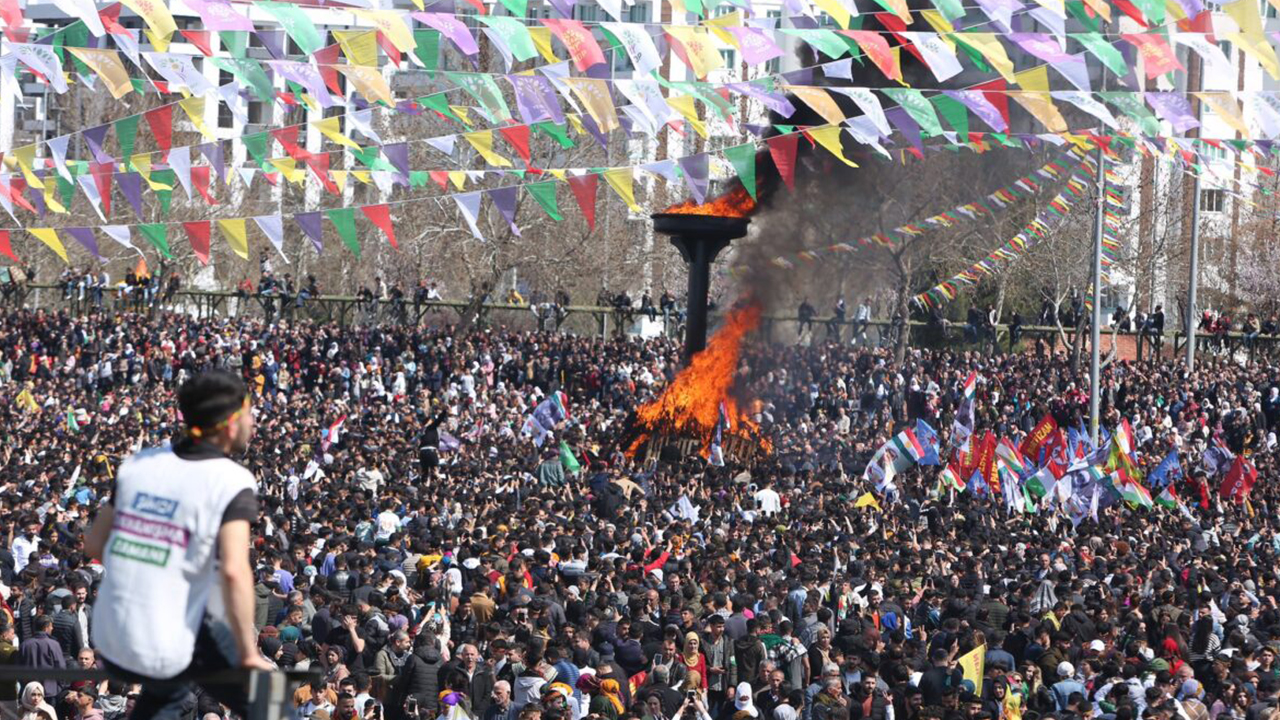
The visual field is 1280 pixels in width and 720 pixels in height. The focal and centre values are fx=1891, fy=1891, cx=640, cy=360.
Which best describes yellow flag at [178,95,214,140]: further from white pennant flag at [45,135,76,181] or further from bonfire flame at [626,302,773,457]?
bonfire flame at [626,302,773,457]

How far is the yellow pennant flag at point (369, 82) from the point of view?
16625mm

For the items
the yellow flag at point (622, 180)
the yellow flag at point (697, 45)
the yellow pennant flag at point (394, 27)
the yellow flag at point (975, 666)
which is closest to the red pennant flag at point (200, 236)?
the yellow pennant flag at point (394, 27)

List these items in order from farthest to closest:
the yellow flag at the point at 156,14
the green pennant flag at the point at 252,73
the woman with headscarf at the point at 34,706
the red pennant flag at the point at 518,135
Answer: the red pennant flag at the point at 518,135
the green pennant flag at the point at 252,73
the yellow flag at the point at 156,14
the woman with headscarf at the point at 34,706

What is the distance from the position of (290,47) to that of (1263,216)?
30.9m

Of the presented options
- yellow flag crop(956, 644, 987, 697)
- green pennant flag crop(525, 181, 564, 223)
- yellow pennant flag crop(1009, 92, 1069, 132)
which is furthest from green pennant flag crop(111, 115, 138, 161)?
yellow flag crop(956, 644, 987, 697)

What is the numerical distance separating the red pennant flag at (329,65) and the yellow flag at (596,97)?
2148 mm

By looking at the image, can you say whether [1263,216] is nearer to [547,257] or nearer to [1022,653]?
[547,257]

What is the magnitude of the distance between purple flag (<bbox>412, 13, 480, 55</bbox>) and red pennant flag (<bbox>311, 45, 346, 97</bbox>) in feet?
4.64

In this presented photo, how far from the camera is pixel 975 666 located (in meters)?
11.8

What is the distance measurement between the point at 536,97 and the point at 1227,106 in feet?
22.8

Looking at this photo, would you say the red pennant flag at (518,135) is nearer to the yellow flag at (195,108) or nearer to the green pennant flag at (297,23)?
the yellow flag at (195,108)

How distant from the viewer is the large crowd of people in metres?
11.4

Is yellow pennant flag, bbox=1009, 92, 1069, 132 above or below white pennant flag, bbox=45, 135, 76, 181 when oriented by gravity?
above

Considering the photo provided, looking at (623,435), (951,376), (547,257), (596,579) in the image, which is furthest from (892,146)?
(547,257)
